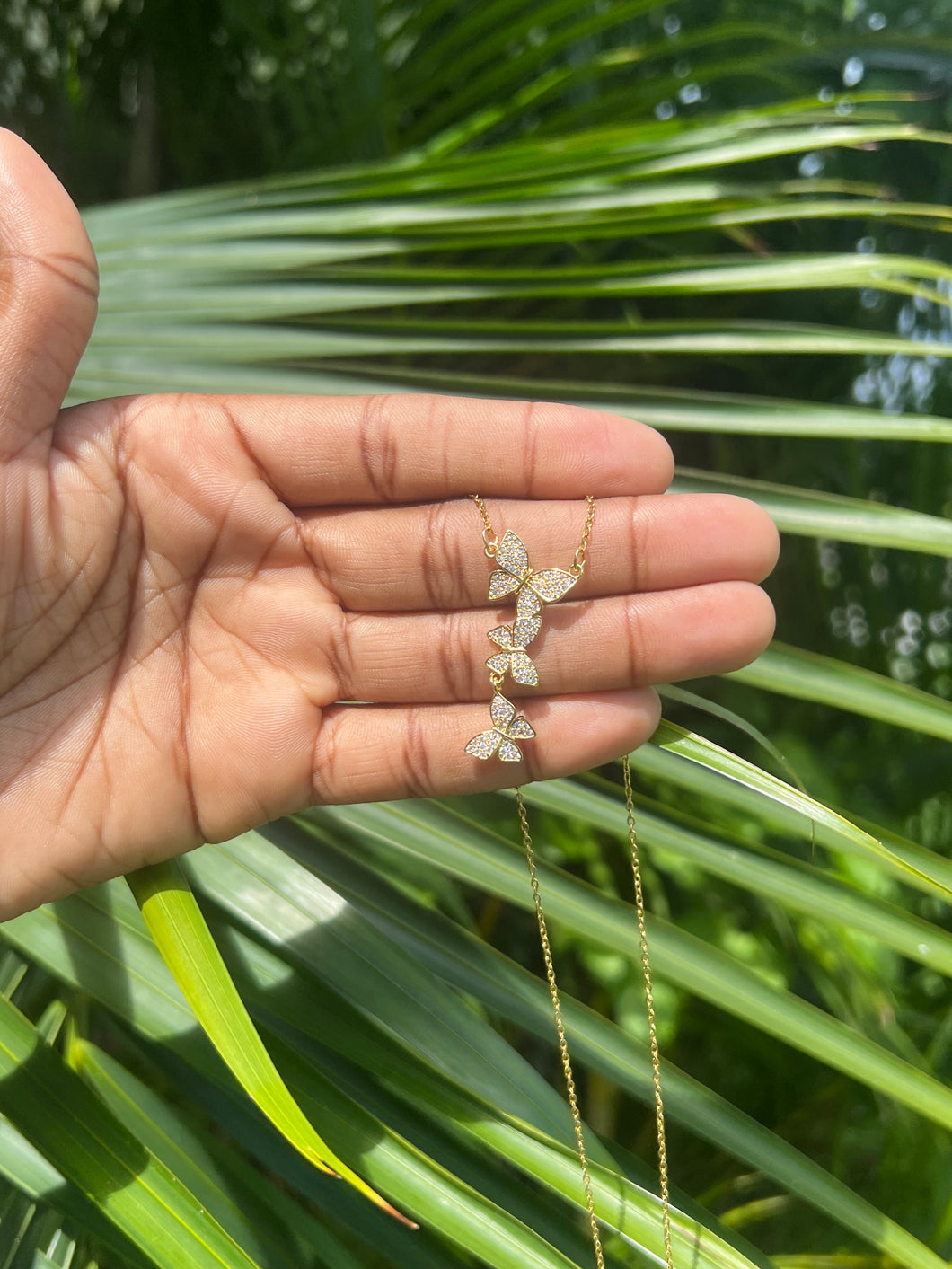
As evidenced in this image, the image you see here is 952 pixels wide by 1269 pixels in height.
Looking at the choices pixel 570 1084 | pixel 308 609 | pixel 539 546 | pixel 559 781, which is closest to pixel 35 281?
pixel 308 609

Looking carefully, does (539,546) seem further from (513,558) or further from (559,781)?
(559,781)

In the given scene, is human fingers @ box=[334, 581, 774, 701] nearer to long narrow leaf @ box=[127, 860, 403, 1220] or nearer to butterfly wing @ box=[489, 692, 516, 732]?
butterfly wing @ box=[489, 692, 516, 732]

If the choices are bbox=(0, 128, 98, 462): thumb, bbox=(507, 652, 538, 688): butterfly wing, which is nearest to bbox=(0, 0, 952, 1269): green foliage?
bbox=(507, 652, 538, 688): butterfly wing

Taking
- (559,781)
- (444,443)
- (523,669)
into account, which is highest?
(444,443)

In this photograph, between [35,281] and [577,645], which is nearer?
[35,281]

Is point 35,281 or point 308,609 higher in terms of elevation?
point 35,281

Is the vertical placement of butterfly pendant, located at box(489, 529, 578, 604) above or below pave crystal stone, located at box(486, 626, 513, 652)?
above

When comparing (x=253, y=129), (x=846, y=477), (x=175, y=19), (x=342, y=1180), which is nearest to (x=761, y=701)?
(x=846, y=477)

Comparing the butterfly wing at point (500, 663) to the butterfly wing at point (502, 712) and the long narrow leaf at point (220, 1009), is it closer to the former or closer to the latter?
the butterfly wing at point (502, 712)
